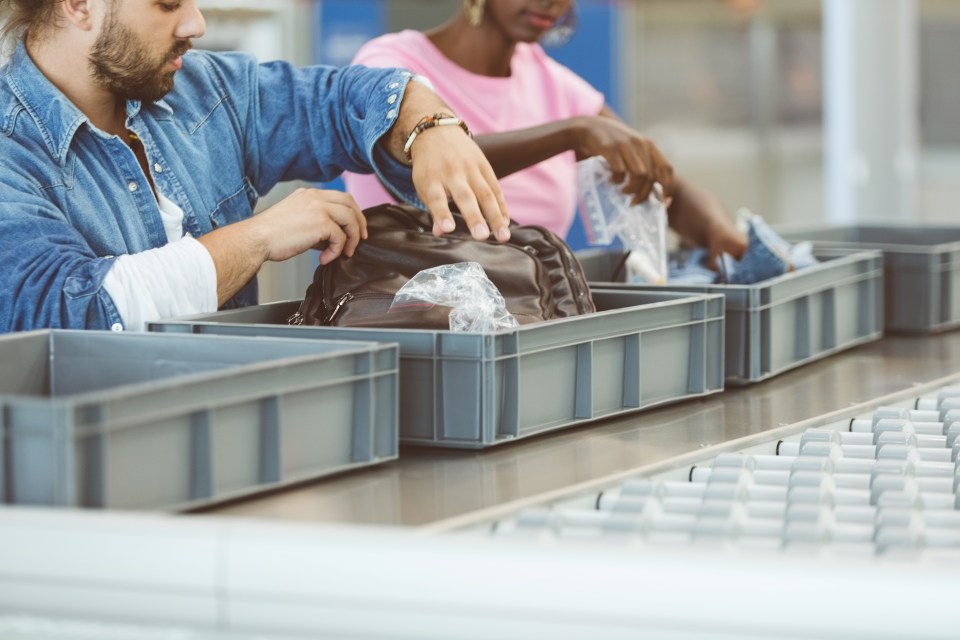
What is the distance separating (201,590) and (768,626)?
38 cm

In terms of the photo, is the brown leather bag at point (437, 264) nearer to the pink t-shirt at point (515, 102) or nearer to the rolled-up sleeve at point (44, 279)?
the rolled-up sleeve at point (44, 279)

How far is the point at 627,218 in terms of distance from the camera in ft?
6.78

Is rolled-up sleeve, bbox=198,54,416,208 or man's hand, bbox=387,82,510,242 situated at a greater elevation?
rolled-up sleeve, bbox=198,54,416,208

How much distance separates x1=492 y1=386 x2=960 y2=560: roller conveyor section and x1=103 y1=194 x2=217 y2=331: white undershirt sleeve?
0.59 meters

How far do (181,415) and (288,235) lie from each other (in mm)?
576

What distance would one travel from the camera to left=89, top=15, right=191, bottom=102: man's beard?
5.57ft

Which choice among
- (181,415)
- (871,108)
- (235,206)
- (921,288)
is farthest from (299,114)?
(871,108)

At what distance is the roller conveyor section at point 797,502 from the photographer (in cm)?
101

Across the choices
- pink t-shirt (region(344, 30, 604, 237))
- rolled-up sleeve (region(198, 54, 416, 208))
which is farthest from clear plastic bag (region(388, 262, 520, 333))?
pink t-shirt (region(344, 30, 604, 237))

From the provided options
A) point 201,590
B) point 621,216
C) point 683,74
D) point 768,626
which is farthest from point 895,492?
point 683,74

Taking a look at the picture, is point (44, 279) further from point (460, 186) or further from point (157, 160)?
point (460, 186)

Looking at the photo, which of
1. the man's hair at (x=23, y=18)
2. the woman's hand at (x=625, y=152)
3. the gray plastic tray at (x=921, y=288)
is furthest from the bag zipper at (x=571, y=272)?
the gray plastic tray at (x=921, y=288)

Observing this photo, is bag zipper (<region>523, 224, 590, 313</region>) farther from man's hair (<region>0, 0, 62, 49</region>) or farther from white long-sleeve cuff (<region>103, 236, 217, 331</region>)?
man's hair (<region>0, 0, 62, 49</region>)

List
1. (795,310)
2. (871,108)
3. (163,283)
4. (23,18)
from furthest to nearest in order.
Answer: (871,108)
(795,310)
(23,18)
(163,283)
